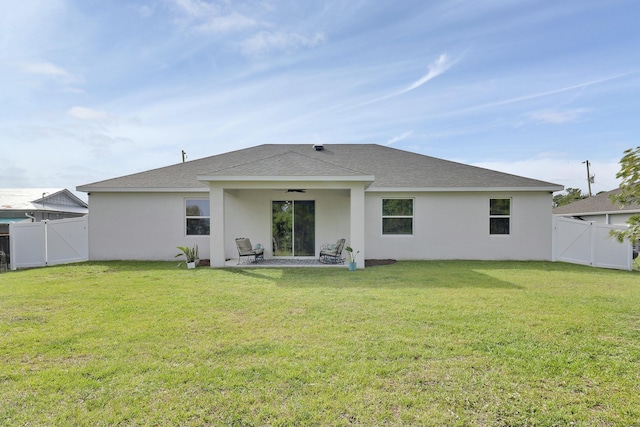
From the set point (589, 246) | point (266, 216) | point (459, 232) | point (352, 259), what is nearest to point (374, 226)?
point (352, 259)

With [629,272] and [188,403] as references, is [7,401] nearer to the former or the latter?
[188,403]

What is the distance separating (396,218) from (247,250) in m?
6.26

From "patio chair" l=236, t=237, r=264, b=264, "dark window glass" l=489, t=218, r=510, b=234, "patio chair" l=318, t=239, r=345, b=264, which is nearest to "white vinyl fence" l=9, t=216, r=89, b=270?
"patio chair" l=236, t=237, r=264, b=264

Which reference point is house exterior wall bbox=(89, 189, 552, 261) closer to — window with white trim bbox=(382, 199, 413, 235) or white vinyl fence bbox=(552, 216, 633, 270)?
window with white trim bbox=(382, 199, 413, 235)

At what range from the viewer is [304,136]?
20.4 m

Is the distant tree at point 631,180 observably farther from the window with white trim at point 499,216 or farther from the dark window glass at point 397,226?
the window with white trim at point 499,216

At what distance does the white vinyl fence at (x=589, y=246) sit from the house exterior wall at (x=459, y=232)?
0.50 meters

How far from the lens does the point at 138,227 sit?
13.3 meters

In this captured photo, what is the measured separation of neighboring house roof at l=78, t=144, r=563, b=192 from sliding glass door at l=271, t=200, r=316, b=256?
7.05 feet

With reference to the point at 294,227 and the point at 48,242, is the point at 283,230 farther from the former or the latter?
the point at 48,242

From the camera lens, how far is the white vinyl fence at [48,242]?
11813mm

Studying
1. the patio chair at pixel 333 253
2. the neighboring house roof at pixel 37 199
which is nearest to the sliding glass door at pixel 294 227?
the patio chair at pixel 333 253

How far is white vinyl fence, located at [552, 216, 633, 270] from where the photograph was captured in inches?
463

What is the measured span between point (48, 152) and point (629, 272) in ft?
80.0
